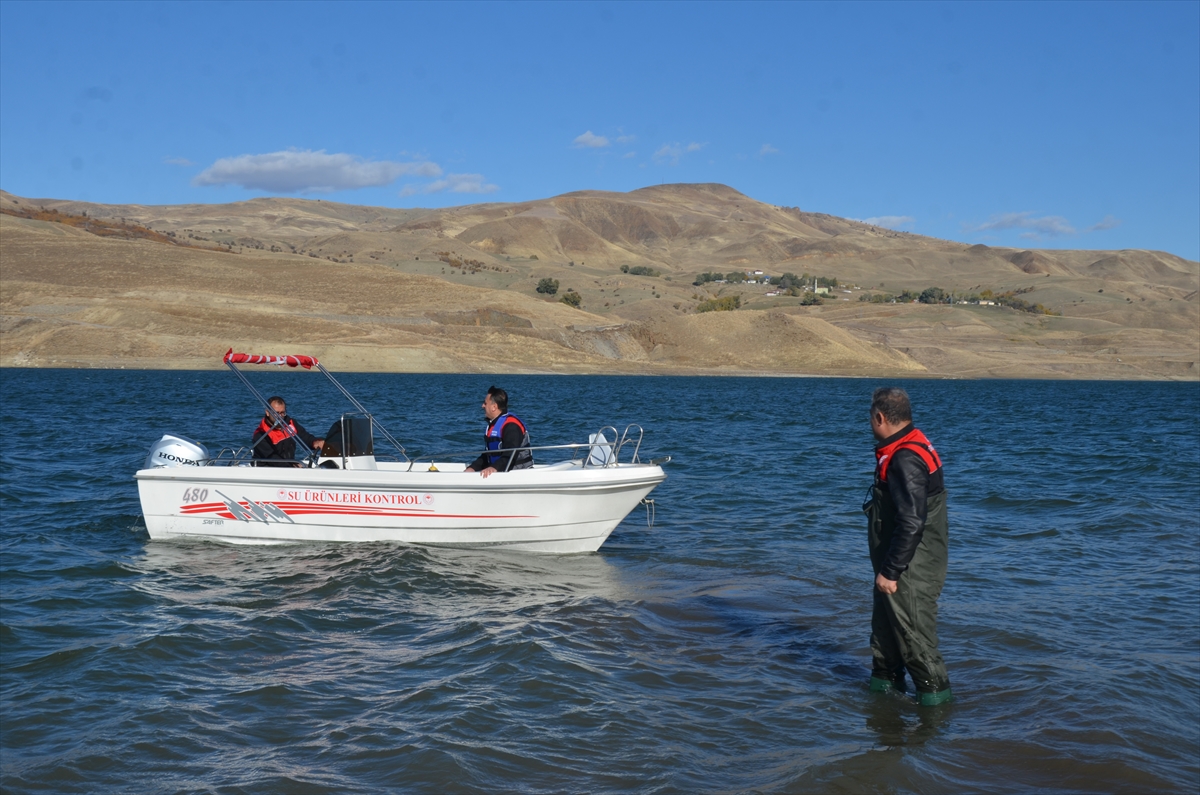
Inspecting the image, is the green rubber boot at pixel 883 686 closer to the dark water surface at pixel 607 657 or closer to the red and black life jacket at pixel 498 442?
the dark water surface at pixel 607 657

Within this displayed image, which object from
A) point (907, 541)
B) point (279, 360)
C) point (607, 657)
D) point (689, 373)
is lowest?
point (607, 657)

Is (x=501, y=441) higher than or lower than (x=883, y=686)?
higher

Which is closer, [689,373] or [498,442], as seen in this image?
[498,442]

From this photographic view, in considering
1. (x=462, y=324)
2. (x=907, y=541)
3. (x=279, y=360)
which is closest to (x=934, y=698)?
(x=907, y=541)

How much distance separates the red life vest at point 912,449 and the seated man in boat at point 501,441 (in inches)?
227

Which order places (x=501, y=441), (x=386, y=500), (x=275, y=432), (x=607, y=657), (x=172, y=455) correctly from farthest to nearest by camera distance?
(x=172, y=455) < (x=275, y=432) < (x=386, y=500) < (x=501, y=441) < (x=607, y=657)

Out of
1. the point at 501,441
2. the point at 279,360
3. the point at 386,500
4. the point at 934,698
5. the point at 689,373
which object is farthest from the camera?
the point at 689,373

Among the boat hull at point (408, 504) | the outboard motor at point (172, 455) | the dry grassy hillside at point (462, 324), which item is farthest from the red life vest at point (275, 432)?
the dry grassy hillside at point (462, 324)

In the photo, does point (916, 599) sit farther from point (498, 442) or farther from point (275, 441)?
point (275, 441)

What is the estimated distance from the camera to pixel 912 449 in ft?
21.1

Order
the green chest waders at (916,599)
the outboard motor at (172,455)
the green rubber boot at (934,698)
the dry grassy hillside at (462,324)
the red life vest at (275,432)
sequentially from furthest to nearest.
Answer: the dry grassy hillside at (462,324)
the outboard motor at (172,455)
the red life vest at (275,432)
the green rubber boot at (934,698)
the green chest waders at (916,599)

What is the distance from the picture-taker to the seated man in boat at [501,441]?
38.6 ft

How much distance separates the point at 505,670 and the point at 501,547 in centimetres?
405

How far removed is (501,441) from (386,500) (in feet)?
4.84
